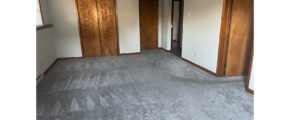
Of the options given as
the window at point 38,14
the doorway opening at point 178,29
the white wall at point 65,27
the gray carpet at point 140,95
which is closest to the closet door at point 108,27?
the white wall at point 65,27

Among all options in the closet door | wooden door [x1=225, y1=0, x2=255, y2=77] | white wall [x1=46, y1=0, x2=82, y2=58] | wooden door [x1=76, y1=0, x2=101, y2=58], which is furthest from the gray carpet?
the closet door

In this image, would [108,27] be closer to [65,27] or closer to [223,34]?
[65,27]

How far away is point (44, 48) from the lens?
3.87 metres

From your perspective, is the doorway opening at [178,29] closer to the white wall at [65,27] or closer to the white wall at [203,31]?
the white wall at [203,31]

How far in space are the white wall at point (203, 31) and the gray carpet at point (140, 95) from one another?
340mm

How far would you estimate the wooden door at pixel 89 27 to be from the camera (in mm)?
4820

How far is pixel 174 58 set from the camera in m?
4.94

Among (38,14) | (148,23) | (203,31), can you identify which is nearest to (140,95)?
(203,31)

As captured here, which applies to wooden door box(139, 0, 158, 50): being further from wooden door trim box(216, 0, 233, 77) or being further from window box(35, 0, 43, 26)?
wooden door trim box(216, 0, 233, 77)

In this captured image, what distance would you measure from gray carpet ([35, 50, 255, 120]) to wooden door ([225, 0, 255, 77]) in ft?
0.87

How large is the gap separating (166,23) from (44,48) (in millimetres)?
3737

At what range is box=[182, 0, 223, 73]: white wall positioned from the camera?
329cm
